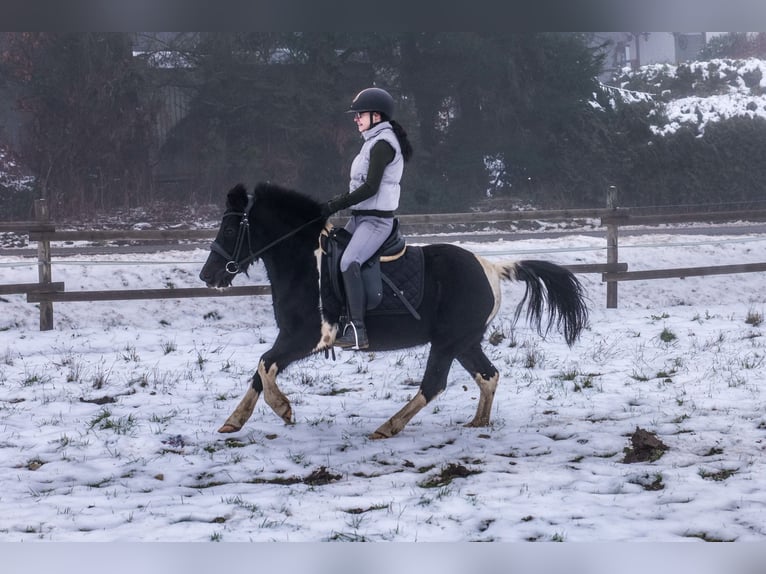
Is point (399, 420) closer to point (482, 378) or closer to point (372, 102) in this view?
point (482, 378)

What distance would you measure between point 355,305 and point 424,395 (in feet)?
2.73

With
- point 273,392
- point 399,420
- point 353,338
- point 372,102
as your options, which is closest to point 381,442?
point 399,420

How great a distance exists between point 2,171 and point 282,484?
1619cm

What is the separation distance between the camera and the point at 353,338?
5.88 metres

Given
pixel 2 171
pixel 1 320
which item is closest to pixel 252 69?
pixel 2 171

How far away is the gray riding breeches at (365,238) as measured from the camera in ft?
18.8

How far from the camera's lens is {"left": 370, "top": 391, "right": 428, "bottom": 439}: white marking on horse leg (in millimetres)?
Result: 5844

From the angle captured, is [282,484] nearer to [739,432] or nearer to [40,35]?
[739,432]

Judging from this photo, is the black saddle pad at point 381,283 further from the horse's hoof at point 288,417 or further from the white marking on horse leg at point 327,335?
the horse's hoof at point 288,417

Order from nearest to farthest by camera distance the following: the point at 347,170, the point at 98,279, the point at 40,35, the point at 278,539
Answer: the point at 278,539 → the point at 98,279 → the point at 40,35 → the point at 347,170

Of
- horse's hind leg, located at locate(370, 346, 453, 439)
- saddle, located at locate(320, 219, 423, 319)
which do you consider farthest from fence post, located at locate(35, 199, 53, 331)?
horse's hind leg, located at locate(370, 346, 453, 439)

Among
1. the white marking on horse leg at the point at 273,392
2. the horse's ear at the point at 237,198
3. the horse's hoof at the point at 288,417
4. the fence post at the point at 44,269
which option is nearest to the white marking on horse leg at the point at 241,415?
the white marking on horse leg at the point at 273,392

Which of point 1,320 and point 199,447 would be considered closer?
point 199,447

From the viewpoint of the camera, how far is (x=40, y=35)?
18219mm
